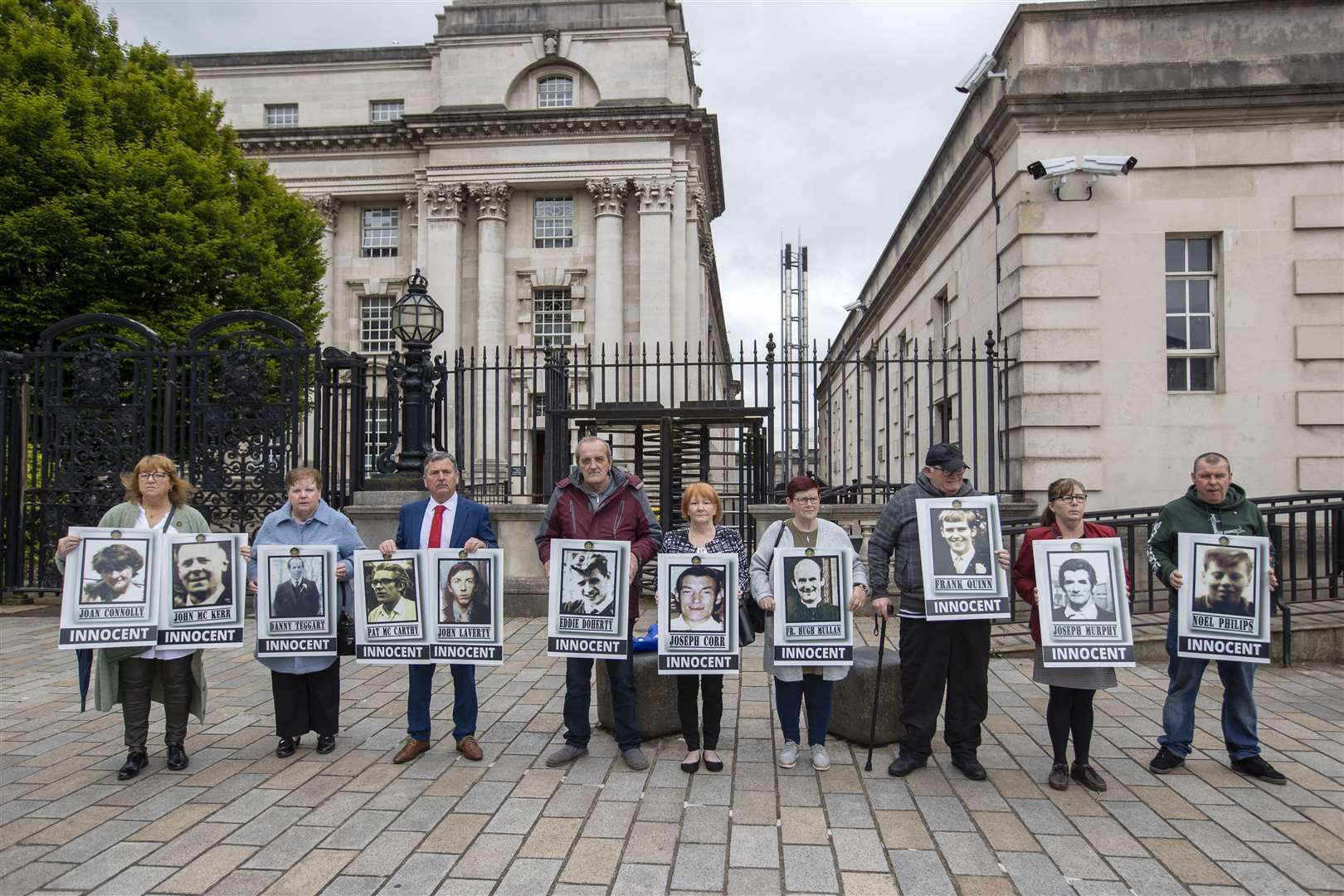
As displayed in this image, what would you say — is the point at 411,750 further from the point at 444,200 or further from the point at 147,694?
the point at 444,200

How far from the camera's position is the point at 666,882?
12.6ft

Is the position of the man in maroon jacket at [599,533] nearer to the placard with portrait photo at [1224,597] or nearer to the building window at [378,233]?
the placard with portrait photo at [1224,597]

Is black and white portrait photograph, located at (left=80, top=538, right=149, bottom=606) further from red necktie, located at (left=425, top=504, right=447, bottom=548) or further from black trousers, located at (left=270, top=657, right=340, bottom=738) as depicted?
red necktie, located at (left=425, top=504, right=447, bottom=548)

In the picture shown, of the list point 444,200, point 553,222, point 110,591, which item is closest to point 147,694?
point 110,591

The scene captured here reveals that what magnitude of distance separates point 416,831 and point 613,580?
1745 millimetres

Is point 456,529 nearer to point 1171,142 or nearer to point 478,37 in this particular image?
point 1171,142

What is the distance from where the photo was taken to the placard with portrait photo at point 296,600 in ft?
17.9

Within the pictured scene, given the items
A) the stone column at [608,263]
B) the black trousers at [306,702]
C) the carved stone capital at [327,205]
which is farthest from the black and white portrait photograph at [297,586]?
the carved stone capital at [327,205]

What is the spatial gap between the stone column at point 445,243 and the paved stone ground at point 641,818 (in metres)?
28.5

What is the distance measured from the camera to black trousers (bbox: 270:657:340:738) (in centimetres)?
560

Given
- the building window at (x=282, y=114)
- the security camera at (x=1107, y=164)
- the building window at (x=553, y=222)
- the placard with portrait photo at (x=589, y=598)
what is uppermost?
the building window at (x=282, y=114)

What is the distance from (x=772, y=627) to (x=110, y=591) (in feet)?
13.0

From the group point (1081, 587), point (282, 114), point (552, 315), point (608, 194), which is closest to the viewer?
point (1081, 587)

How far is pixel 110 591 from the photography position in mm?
5207
